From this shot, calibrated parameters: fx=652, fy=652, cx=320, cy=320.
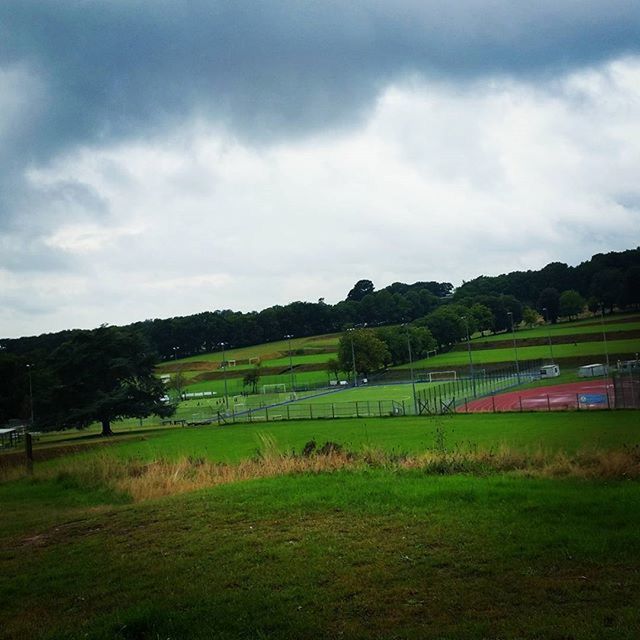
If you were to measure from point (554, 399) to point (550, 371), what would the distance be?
1291 centimetres

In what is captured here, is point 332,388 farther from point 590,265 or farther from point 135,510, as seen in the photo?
point 135,510

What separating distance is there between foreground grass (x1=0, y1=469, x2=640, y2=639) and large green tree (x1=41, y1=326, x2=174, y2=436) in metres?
45.8

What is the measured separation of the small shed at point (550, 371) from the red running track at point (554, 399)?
143cm

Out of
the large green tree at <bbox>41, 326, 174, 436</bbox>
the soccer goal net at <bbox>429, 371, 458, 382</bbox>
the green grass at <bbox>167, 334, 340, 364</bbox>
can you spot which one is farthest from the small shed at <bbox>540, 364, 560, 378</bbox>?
the green grass at <bbox>167, 334, 340, 364</bbox>

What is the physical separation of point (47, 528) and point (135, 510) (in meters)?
1.66

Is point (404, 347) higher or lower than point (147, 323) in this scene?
lower

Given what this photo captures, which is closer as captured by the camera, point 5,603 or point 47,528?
point 5,603

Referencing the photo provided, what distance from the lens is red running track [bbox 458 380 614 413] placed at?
137 feet

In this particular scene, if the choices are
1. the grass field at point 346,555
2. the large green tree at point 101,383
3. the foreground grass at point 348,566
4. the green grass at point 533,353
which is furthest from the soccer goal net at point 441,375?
the foreground grass at point 348,566

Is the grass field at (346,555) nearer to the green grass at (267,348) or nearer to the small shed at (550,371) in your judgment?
the small shed at (550,371)

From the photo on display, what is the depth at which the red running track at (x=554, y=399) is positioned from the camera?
1639 inches

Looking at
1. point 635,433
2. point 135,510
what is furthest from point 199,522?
point 635,433

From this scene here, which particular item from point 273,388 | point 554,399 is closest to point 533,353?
point 554,399

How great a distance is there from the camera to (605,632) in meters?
5.52
